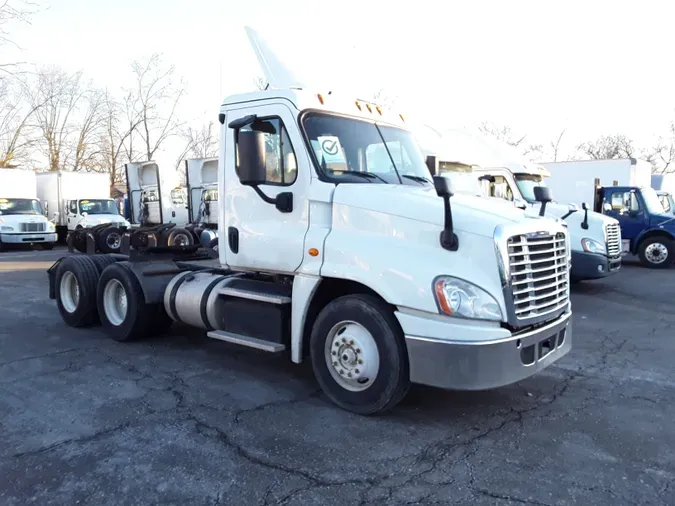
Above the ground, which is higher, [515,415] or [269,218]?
[269,218]

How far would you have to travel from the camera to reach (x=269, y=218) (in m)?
5.18

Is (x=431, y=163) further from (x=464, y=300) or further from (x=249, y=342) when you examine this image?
(x=249, y=342)

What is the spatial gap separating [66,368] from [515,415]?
4495mm

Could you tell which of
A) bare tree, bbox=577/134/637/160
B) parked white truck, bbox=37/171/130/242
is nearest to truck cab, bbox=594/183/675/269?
parked white truck, bbox=37/171/130/242

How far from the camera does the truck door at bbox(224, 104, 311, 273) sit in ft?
16.1

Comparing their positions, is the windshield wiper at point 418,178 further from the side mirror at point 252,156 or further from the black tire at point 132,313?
the black tire at point 132,313

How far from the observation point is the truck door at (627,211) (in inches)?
615

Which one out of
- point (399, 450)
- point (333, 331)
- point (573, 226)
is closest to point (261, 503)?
point (399, 450)

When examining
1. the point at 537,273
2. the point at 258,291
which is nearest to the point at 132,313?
the point at 258,291

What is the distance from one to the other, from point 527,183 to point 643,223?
4191mm

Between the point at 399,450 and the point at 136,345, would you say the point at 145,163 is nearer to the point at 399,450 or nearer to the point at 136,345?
the point at 136,345

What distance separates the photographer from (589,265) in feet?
35.8

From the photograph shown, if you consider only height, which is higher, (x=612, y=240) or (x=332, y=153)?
(x=332, y=153)

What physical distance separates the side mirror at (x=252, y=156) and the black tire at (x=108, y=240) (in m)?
16.3
